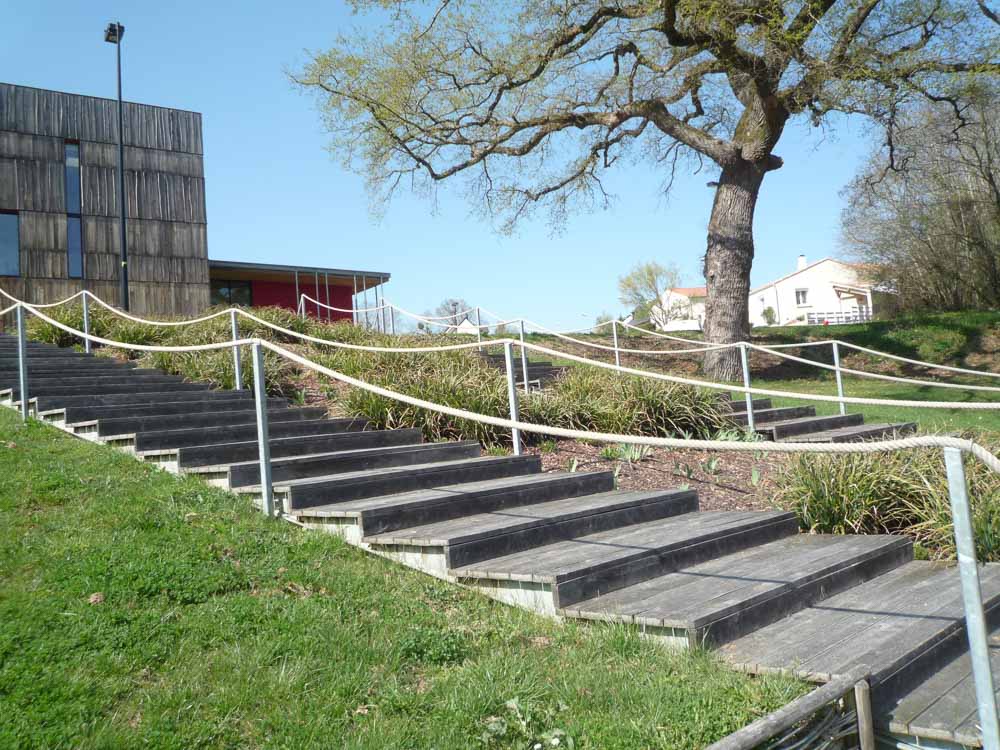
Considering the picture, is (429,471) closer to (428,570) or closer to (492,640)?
(428,570)

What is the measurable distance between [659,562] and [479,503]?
136 cm

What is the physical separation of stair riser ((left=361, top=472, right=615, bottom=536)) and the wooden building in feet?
72.2

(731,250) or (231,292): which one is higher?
(231,292)

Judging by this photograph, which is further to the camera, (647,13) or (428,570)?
(647,13)

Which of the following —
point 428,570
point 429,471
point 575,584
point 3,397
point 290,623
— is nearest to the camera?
point 290,623

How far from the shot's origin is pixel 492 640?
3.77 m

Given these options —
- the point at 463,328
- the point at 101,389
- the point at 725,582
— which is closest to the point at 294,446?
the point at 101,389

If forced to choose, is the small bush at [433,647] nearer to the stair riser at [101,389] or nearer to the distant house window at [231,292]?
the stair riser at [101,389]

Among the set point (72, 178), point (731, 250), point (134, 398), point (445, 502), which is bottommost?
point (445, 502)

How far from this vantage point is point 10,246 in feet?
76.8

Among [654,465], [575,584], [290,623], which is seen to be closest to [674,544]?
[575,584]

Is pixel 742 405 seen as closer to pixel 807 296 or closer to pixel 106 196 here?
pixel 106 196

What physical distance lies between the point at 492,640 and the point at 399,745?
98 cm

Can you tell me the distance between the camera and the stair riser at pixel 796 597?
3707mm
